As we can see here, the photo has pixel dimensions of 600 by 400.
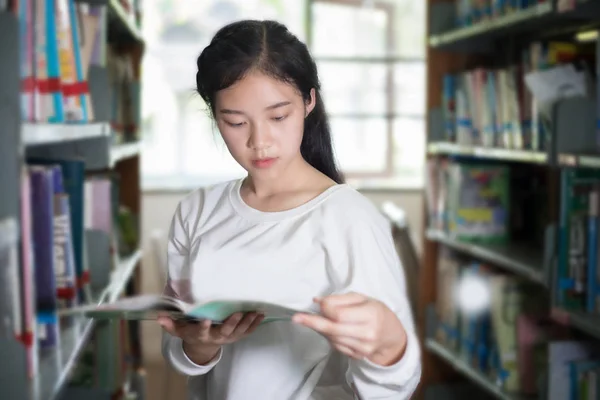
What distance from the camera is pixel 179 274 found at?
1161 mm

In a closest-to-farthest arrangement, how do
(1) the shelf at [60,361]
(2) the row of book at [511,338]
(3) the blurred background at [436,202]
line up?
(1) the shelf at [60,361], (3) the blurred background at [436,202], (2) the row of book at [511,338]

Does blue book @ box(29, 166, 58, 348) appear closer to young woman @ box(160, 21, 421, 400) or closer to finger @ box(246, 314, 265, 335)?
young woman @ box(160, 21, 421, 400)

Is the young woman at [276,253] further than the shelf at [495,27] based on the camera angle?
No

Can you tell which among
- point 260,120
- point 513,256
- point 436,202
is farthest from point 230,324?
point 436,202

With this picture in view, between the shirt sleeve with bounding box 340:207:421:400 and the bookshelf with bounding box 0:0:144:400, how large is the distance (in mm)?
395

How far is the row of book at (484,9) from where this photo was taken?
2.48 m

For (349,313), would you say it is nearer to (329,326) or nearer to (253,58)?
(329,326)

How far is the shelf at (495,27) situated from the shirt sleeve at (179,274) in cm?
144

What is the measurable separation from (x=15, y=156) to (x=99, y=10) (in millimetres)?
1167

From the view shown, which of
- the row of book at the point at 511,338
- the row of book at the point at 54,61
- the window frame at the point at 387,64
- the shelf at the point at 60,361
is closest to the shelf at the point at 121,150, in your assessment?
the row of book at the point at 54,61

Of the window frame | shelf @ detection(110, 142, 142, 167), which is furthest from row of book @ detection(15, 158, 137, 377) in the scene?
the window frame

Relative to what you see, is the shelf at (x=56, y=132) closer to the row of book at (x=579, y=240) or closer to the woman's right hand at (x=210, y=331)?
the woman's right hand at (x=210, y=331)

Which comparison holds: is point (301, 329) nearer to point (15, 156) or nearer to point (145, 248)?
point (15, 156)

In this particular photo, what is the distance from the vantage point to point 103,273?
2.14 metres
